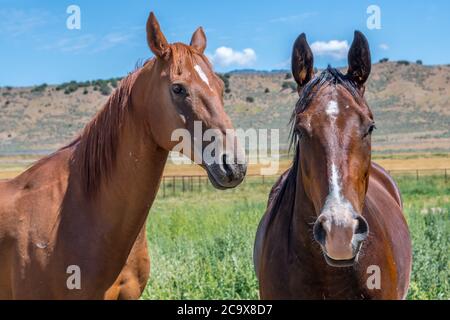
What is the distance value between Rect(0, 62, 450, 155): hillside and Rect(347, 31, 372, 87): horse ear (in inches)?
1657

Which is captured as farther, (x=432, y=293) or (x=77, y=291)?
(x=432, y=293)

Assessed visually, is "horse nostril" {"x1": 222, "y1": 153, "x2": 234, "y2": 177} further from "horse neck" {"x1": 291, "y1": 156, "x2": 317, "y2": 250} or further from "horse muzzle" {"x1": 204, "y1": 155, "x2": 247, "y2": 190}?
"horse neck" {"x1": 291, "y1": 156, "x2": 317, "y2": 250}

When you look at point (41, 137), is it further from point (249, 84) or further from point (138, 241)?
point (138, 241)

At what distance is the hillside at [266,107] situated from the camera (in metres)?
52.4

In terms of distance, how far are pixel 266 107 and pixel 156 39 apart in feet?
210

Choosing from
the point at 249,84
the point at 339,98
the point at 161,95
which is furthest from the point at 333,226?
the point at 249,84

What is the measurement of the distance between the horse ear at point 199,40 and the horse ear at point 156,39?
1.25 feet

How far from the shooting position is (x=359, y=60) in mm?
3529

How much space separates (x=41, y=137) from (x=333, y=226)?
182ft

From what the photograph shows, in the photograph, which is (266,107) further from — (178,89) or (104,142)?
(178,89)

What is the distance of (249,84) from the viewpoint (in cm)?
7938

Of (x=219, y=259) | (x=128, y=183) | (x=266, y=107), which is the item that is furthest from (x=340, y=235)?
(x=266, y=107)

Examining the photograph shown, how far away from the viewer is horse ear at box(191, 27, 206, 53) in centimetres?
410
